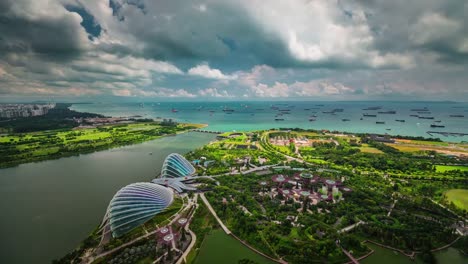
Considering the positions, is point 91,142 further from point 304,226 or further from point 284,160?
point 304,226

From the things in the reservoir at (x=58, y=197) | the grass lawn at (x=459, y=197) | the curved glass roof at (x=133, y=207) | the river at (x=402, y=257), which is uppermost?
the curved glass roof at (x=133, y=207)

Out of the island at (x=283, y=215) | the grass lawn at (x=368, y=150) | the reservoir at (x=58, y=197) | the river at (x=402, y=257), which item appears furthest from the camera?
the grass lawn at (x=368, y=150)

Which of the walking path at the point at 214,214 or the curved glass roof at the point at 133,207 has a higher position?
the curved glass roof at the point at 133,207

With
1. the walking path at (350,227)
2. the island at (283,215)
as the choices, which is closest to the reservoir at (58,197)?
the island at (283,215)

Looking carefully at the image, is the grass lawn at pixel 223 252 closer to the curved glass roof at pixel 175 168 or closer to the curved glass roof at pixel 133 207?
the curved glass roof at pixel 133 207

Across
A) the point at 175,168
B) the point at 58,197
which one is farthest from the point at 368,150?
the point at 58,197

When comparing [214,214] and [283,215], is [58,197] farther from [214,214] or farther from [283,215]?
[283,215]

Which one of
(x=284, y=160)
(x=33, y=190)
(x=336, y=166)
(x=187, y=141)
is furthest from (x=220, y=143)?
(x=33, y=190)
